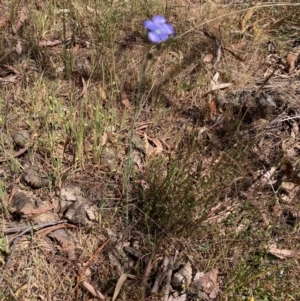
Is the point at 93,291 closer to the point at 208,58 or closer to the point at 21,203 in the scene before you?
the point at 21,203

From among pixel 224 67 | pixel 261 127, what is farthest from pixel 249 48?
pixel 261 127

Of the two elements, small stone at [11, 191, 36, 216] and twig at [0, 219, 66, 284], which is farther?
small stone at [11, 191, 36, 216]

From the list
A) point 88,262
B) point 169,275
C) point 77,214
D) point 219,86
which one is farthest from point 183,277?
point 219,86

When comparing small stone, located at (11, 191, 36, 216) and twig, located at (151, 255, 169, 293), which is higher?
small stone, located at (11, 191, 36, 216)

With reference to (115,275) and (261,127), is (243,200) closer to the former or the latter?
(261,127)

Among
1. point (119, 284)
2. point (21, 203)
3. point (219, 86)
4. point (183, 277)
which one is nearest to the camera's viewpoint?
point (119, 284)

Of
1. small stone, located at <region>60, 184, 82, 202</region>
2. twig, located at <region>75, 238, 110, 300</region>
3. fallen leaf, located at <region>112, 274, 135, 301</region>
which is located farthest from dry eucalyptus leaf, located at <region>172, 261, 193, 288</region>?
small stone, located at <region>60, 184, 82, 202</region>

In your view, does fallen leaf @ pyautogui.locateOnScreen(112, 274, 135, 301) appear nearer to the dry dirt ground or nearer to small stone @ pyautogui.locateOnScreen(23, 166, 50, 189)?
the dry dirt ground

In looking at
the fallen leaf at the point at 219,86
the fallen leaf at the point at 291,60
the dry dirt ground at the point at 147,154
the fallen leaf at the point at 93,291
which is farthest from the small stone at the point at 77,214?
the fallen leaf at the point at 291,60

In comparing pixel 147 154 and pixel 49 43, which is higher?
pixel 49 43
